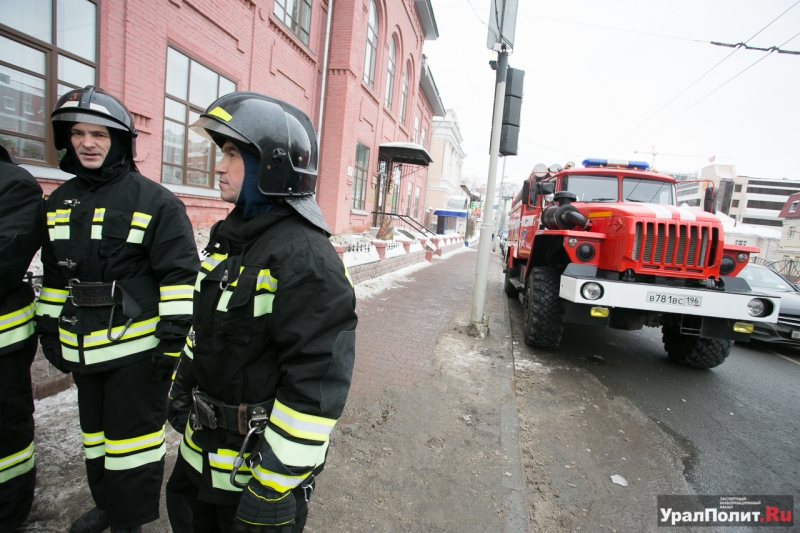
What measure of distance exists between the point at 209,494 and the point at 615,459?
2989 mm

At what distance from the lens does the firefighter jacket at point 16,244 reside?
6.09ft

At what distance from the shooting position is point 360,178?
599 inches

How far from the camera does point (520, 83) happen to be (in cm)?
586

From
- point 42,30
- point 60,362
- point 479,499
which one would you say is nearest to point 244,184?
point 60,362

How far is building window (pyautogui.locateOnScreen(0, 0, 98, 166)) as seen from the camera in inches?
186

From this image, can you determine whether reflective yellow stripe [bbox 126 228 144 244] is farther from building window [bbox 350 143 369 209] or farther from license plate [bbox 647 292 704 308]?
building window [bbox 350 143 369 209]

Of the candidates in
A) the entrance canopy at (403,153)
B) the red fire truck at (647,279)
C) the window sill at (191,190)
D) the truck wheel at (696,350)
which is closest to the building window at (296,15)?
the window sill at (191,190)

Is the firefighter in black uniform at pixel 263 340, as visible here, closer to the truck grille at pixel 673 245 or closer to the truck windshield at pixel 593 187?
the truck grille at pixel 673 245

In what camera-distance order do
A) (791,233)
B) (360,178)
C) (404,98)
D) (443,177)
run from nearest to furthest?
(360,178), (404,98), (443,177), (791,233)

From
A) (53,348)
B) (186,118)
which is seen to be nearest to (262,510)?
(53,348)

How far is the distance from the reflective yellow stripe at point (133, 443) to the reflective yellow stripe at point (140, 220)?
1.04m

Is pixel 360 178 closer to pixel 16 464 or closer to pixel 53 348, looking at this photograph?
pixel 53 348

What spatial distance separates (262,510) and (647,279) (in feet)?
15.9

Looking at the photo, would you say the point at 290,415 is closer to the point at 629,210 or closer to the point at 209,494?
the point at 209,494
